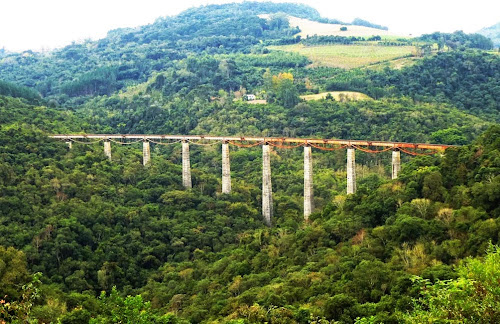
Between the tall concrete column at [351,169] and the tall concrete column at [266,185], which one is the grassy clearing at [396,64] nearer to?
the tall concrete column at [266,185]

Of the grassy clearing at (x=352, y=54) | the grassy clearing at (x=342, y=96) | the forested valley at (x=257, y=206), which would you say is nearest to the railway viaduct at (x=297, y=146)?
the forested valley at (x=257, y=206)

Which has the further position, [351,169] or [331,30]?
[331,30]

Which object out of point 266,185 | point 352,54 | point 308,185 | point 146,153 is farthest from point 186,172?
point 352,54

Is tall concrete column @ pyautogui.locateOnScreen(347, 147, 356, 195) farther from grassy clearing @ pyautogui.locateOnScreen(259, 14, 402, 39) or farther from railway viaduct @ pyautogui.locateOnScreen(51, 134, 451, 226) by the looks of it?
grassy clearing @ pyautogui.locateOnScreen(259, 14, 402, 39)

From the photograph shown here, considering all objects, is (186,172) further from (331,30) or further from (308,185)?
(331,30)

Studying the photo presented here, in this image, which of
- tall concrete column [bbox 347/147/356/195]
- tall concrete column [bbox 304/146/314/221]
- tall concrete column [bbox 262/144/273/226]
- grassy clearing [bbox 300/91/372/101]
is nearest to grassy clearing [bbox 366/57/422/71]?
grassy clearing [bbox 300/91/372/101]

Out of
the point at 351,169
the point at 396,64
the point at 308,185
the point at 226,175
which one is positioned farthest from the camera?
the point at 396,64
